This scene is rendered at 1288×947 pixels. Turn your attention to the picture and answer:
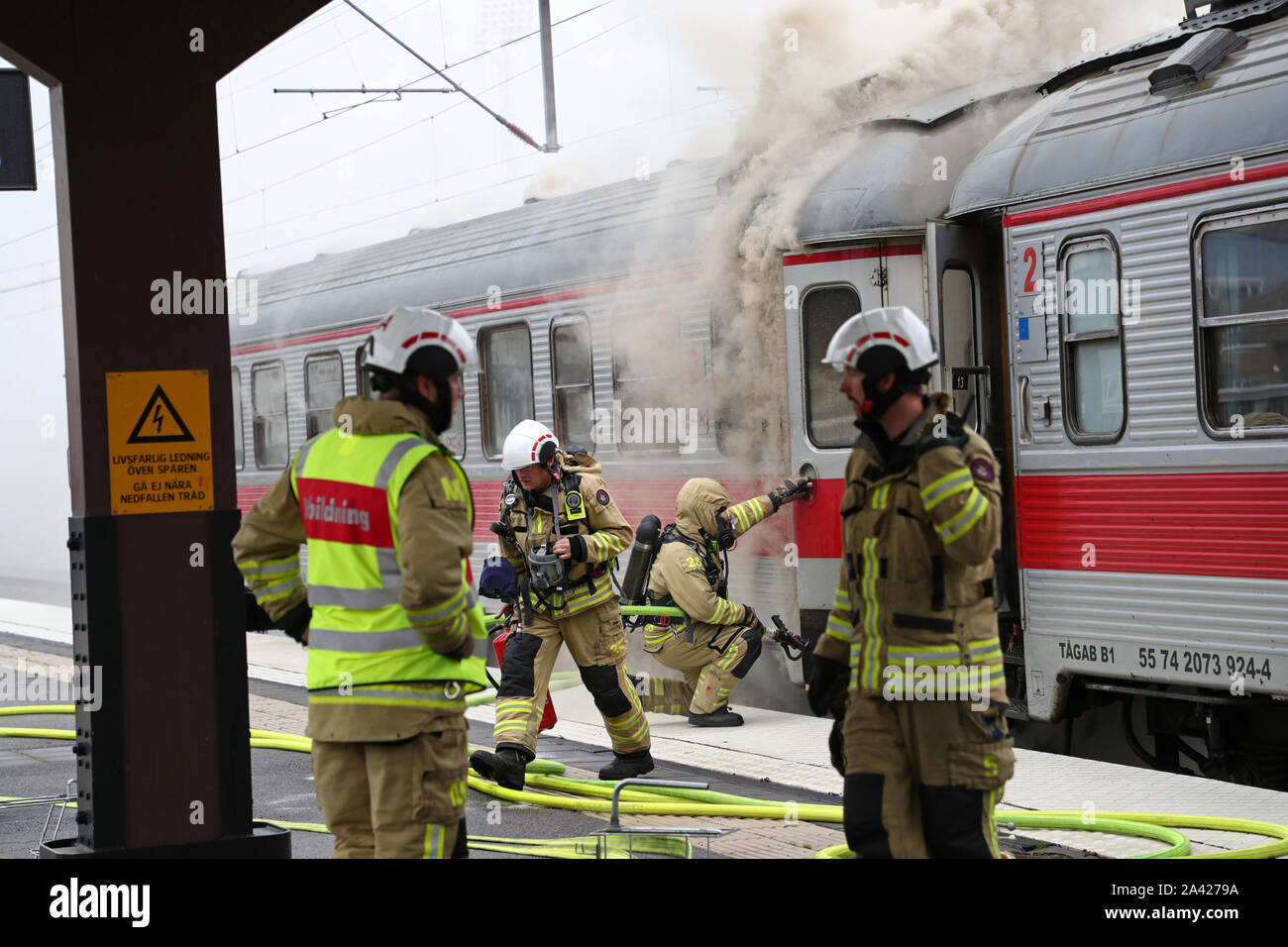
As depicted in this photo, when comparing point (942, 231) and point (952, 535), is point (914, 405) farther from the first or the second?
point (942, 231)

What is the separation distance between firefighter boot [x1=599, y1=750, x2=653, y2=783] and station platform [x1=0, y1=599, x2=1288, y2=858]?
5.0 inches

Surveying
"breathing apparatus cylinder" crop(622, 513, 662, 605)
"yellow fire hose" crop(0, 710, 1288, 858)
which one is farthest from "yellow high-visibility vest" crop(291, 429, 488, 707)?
"breathing apparatus cylinder" crop(622, 513, 662, 605)

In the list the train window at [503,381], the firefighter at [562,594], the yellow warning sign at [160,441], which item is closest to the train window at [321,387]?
the train window at [503,381]

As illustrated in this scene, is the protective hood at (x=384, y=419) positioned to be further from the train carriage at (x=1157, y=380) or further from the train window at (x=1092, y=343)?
the train window at (x=1092, y=343)

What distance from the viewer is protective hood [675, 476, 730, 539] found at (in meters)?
9.40

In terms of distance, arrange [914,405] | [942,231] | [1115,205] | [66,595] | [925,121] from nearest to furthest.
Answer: [914,405] → [1115,205] → [942,231] → [925,121] → [66,595]

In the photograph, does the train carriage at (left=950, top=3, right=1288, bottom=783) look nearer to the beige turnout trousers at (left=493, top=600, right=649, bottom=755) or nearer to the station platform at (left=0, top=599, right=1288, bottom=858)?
the station platform at (left=0, top=599, right=1288, bottom=858)

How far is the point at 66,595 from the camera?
26.4m

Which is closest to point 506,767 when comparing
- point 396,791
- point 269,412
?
point 396,791

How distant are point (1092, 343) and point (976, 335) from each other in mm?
1030

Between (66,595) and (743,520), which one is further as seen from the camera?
(66,595)

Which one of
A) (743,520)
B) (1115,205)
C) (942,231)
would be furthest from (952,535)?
(743,520)

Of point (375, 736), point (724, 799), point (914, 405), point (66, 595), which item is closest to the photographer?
point (375, 736)
